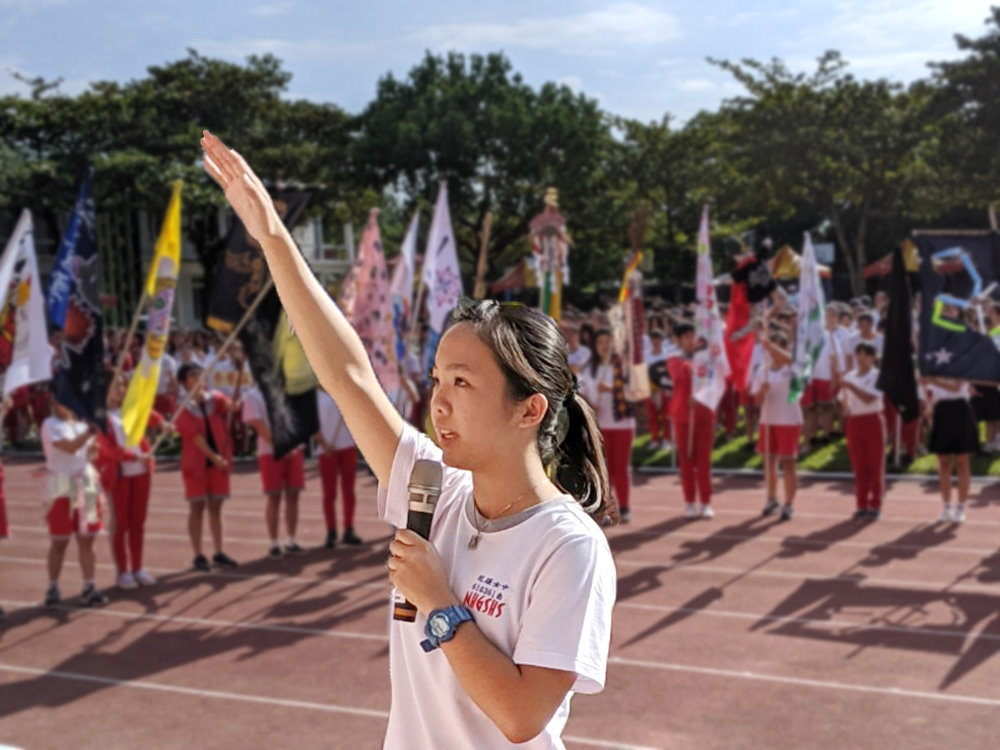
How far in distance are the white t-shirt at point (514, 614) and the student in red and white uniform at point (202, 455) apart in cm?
909

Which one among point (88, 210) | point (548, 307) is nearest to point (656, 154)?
point (548, 307)

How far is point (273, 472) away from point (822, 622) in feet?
18.5

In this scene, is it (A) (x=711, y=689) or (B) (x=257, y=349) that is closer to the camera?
(A) (x=711, y=689)

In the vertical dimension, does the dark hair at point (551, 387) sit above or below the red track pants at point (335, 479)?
above

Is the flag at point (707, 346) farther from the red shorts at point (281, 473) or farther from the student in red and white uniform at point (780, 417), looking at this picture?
the red shorts at point (281, 473)

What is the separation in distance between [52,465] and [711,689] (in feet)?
18.8

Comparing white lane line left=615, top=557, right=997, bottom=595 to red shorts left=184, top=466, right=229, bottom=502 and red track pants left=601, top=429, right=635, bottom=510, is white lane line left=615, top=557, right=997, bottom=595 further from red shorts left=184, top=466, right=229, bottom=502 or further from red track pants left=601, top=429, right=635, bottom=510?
red shorts left=184, top=466, right=229, bottom=502

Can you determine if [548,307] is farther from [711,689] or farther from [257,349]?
[711,689]

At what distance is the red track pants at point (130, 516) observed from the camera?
33.8 ft

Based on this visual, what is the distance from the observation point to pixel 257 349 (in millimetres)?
10602

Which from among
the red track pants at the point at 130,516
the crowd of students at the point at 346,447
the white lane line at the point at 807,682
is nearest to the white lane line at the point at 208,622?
the crowd of students at the point at 346,447

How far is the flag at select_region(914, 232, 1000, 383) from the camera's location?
11500mm

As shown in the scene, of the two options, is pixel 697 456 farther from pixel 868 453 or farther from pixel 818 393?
pixel 818 393

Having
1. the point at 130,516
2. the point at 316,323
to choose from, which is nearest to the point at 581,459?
→ the point at 316,323
